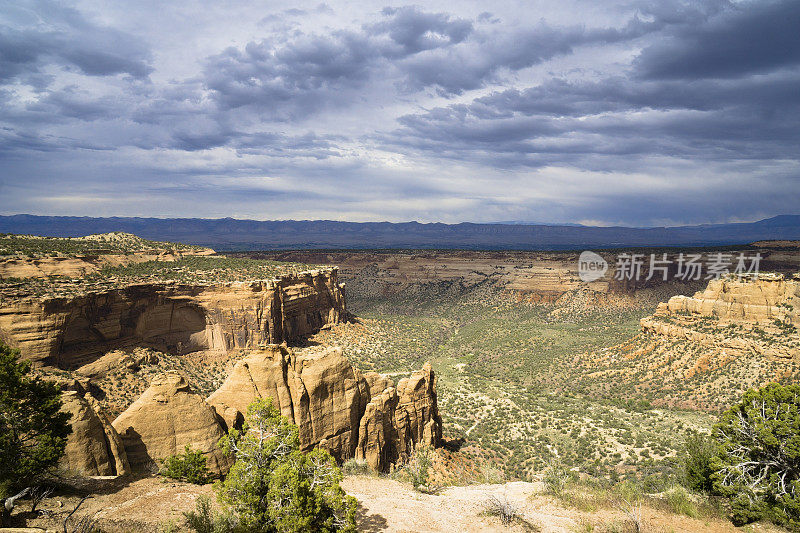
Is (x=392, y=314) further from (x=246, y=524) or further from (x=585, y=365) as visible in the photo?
(x=246, y=524)

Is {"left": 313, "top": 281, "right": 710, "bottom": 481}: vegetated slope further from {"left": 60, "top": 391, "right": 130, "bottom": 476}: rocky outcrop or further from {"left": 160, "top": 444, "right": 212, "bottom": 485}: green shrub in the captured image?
{"left": 60, "top": 391, "right": 130, "bottom": 476}: rocky outcrop

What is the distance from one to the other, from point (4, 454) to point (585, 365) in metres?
49.0

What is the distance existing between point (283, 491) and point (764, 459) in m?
16.0

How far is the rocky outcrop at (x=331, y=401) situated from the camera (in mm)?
19141

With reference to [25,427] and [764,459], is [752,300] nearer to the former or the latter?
[764,459]

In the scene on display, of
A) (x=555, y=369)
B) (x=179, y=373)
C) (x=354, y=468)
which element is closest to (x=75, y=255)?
(x=179, y=373)

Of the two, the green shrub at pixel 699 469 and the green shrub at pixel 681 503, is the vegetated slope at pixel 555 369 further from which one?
the green shrub at pixel 681 503

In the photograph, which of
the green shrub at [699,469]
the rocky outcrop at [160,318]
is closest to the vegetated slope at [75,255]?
the rocky outcrop at [160,318]

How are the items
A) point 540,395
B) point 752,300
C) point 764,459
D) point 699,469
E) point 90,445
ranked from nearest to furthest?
point 764,459, point 90,445, point 699,469, point 752,300, point 540,395

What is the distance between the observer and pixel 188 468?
574 inches

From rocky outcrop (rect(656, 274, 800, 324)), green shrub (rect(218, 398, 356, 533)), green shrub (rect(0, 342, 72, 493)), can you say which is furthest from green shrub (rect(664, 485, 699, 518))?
rocky outcrop (rect(656, 274, 800, 324))

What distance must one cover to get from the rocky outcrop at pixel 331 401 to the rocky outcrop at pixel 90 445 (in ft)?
13.9

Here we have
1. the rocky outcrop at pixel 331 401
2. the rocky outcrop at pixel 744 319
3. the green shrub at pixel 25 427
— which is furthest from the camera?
the rocky outcrop at pixel 744 319

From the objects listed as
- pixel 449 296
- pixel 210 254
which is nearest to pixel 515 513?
pixel 210 254
